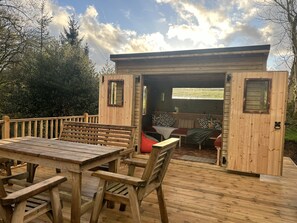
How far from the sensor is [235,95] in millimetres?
4492

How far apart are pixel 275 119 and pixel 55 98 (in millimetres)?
8096

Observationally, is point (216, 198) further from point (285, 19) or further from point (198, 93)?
point (285, 19)

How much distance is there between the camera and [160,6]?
725 cm

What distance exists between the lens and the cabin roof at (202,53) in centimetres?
446

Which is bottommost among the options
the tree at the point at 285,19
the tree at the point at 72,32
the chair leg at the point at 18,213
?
the chair leg at the point at 18,213

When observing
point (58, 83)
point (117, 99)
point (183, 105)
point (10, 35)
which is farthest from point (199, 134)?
point (10, 35)

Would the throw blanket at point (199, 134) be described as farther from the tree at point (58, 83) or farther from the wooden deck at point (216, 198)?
the tree at point (58, 83)

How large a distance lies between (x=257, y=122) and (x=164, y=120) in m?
4.62

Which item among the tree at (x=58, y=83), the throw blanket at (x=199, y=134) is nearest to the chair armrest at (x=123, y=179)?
the throw blanket at (x=199, y=134)

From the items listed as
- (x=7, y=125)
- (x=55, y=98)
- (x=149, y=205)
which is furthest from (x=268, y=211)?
(x=55, y=98)

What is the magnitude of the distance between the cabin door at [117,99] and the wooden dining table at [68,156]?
2.87 m

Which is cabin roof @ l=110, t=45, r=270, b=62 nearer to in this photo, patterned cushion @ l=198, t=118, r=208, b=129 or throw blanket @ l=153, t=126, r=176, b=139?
throw blanket @ l=153, t=126, r=176, b=139

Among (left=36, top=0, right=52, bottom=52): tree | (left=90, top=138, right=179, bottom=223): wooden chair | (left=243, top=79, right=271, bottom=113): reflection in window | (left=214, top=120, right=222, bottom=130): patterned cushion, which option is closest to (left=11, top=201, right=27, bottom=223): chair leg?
(left=90, top=138, right=179, bottom=223): wooden chair

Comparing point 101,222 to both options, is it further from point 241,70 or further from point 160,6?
point 160,6
